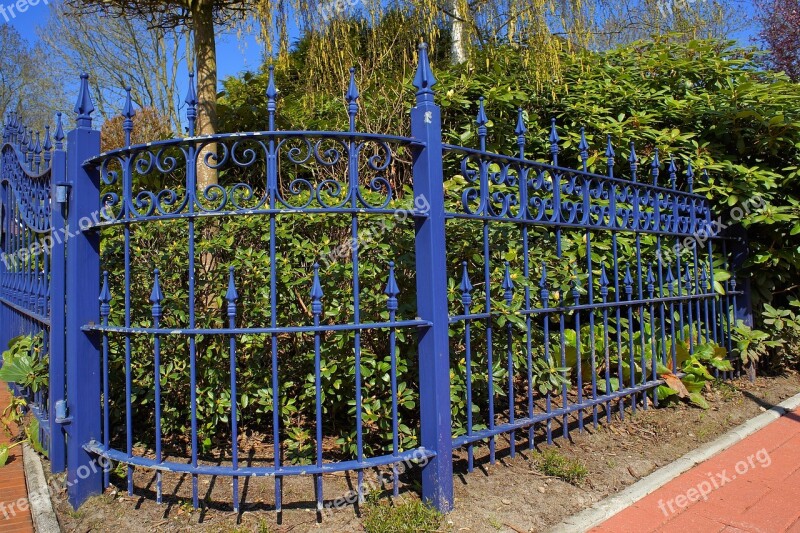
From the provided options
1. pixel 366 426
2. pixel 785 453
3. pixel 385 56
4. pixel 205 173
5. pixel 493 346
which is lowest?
pixel 785 453

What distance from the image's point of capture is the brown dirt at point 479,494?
2.69 m

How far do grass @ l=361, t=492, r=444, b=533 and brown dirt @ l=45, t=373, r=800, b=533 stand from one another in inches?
2.5

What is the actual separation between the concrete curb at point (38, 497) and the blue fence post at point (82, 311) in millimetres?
130

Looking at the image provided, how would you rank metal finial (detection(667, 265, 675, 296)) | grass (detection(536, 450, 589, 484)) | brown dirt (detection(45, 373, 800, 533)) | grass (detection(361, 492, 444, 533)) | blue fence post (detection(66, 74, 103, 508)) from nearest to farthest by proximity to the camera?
grass (detection(361, 492, 444, 533)), brown dirt (detection(45, 373, 800, 533)), blue fence post (detection(66, 74, 103, 508)), grass (detection(536, 450, 589, 484)), metal finial (detection(667, 265, 675, 296))

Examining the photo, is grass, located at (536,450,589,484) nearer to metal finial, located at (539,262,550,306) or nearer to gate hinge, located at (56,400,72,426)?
metal finial, located at (539,262,550,306)

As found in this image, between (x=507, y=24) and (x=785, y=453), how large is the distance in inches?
170

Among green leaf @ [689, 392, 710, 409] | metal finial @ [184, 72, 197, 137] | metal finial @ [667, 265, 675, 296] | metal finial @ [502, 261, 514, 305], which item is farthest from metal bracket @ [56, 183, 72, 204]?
green leaf @ [689, 392, 710, 409]

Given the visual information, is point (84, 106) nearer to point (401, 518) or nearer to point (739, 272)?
point (401, 518)

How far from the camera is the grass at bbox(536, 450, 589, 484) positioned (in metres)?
3.16

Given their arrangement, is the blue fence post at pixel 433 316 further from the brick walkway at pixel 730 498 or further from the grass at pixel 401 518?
the brick walkway at pixel 730 498

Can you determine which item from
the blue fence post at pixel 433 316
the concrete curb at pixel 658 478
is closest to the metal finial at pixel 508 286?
the blue fence post at pixel 433 316

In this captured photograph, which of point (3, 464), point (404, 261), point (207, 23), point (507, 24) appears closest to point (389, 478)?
point (404, 261)

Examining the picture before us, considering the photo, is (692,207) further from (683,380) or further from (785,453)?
(785,453)

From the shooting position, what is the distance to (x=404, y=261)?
3.22m
